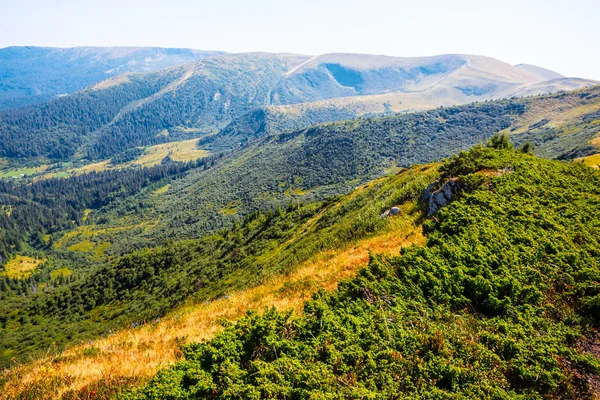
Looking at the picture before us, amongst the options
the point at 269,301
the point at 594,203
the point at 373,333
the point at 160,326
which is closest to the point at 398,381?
the point at 373,333

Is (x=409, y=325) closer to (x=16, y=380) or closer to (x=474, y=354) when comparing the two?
(x=474, y=354)

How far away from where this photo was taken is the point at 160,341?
503 inches

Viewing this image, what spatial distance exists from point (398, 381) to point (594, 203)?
49.5ft

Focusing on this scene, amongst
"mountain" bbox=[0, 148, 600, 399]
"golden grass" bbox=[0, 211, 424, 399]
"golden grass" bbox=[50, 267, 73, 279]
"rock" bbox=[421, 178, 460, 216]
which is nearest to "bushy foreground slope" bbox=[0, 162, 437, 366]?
"rock" bbox=[421, 178, 460, 216]

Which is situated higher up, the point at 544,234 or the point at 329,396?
the point at 544,234

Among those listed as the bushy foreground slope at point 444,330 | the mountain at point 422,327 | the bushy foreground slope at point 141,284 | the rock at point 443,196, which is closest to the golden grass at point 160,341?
the mountain at point 422,327

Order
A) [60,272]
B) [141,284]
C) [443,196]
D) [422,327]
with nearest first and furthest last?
1. [422,327]
2. [443,196]
3. [141,284]
4. [60,272]

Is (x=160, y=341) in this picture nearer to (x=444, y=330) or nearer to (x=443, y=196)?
(x=444, y=330)

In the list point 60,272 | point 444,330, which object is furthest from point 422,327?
point 60,272

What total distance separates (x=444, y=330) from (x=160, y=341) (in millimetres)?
10385

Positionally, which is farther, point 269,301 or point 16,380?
point 269,301

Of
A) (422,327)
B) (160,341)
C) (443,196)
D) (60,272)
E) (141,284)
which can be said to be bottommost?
(60,272)

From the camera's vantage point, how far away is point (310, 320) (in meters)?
9.12

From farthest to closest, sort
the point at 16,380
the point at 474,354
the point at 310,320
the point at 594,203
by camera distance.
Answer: the point at 594,203 → the point at 16,380 → the point at 310,320 → the point at 474,354
